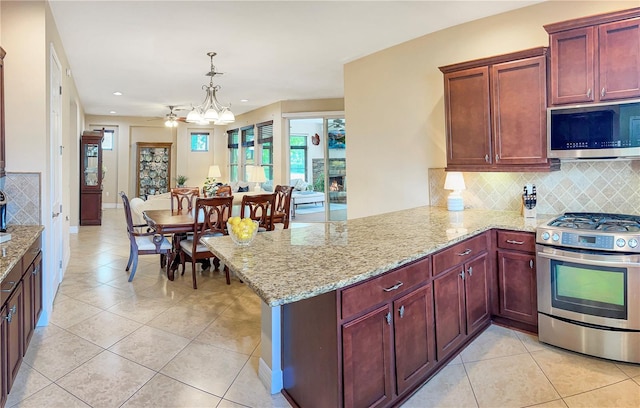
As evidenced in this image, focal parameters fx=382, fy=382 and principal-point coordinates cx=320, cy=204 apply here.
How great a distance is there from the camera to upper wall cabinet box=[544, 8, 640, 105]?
2668 millimetres

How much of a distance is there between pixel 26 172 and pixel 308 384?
2.95 m

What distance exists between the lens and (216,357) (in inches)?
105

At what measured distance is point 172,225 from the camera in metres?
4.14

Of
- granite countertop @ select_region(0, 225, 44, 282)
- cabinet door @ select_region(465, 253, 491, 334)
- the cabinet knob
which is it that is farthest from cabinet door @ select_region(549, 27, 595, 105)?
granite countertop @ select_region(0, 225, 44, 282)

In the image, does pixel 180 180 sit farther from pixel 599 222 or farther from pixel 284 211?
pixel 599 222

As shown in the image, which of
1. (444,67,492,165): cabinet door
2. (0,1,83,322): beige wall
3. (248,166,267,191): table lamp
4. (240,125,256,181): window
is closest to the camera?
(0,1,83,322): beige wall

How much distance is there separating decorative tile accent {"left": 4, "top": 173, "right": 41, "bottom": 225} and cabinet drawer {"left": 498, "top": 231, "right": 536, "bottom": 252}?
3.82 metres

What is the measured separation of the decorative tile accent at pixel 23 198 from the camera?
10.4ft

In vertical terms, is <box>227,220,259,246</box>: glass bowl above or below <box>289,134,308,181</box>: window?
below

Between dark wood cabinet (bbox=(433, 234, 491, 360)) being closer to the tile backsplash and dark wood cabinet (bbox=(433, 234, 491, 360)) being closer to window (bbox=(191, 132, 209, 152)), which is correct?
the tile backsplash

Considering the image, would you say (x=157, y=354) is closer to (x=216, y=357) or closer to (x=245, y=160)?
(x=216, y=357)

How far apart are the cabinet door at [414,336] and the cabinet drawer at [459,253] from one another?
0.61ft

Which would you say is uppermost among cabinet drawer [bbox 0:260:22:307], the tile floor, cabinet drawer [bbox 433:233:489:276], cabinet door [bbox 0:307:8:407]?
cabinet drawer [bbox 433:233:489:276]

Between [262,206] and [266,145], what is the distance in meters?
5.24
